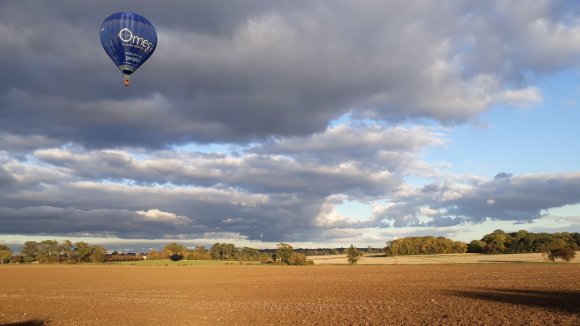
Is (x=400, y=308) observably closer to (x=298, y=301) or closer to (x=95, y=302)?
(x=298, y=301)

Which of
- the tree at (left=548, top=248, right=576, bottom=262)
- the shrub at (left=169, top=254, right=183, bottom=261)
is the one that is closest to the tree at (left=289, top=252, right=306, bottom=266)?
the shrub at (left=169, top=254, right=183, bottom=261)

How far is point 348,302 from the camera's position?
109ft

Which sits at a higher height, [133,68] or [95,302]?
[133,68]

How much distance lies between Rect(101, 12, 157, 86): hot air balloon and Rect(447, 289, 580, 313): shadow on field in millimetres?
29485

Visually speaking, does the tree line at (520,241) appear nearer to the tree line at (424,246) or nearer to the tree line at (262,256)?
the tree line at (424,246)

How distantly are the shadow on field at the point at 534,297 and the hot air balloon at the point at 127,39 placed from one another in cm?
2948

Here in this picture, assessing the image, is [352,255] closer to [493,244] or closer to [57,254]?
[493,244]

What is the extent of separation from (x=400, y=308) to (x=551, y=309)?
8046 mm

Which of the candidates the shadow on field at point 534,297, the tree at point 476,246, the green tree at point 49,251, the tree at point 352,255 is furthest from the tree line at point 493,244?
the green tree at point 49,251

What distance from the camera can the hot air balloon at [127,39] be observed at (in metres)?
35.1

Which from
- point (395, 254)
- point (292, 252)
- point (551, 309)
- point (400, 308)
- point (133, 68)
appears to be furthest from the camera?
point (395, 254)

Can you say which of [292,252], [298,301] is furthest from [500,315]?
[292,252]

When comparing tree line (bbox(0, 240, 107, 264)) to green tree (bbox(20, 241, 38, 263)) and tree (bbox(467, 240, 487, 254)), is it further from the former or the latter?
tree (bbox(467, 240, 487, 254))

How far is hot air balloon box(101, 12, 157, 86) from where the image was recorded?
35.1 metres
